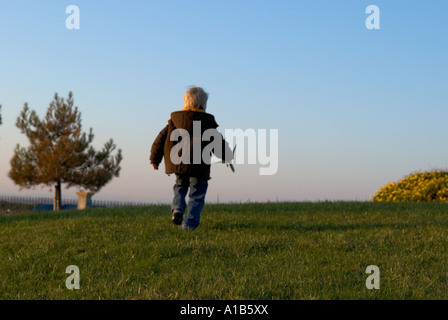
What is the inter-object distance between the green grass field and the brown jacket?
1098mm

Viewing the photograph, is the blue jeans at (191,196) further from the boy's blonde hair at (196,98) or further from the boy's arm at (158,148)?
the boy's blonde hair at (196,98)

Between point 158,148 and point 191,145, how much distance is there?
2.37 feet

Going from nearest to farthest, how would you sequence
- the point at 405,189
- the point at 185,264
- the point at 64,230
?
the point at 185,264, the point at 64,230, the point at 405,189

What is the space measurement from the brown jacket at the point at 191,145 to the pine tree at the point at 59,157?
22441mm

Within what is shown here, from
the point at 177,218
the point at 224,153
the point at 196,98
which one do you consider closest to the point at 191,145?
the point at 224,153

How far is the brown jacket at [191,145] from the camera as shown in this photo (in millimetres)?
8289

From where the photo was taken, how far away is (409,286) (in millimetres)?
5605

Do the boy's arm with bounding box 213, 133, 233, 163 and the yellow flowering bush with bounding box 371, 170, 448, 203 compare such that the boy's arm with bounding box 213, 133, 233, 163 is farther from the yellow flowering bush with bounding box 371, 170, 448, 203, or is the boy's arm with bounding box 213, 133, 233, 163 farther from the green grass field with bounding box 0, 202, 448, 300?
the yellow flowering bush with bounding box 371, 170, 448, 203

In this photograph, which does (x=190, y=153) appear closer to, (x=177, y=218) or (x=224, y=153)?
(x=224, y=153)

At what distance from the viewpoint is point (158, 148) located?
8672 millimetres

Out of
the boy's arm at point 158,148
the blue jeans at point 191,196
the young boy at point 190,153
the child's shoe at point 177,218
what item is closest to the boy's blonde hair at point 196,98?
the young boy at point 190,153
